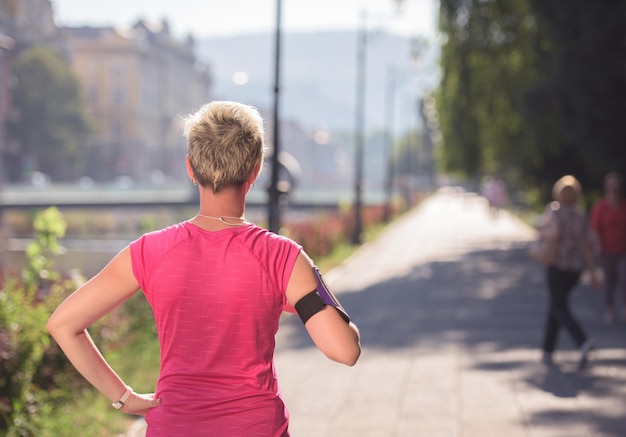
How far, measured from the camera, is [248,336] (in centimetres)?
280

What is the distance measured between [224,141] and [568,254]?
769 centimetres

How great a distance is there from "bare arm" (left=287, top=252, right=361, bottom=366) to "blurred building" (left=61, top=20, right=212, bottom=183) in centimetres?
5400

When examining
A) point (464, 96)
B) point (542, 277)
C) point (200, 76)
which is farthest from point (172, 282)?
point (200, 76)

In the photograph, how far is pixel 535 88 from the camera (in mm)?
23203

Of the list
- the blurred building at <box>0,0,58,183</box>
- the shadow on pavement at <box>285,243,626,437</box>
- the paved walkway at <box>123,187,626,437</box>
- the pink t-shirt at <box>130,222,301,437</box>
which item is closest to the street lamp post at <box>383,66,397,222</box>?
the shadow on pavement at <box>285,243,626,437</box>

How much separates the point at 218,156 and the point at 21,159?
33.2m

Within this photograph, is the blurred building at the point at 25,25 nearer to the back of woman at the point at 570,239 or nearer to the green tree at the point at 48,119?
the green tree at the point at 48,119

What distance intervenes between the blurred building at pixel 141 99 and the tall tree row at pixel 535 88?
30156mm

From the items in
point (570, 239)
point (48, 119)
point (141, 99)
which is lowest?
point (141, 99)

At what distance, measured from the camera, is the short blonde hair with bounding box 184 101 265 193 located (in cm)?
279

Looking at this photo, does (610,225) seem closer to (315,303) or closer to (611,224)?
(611,224)

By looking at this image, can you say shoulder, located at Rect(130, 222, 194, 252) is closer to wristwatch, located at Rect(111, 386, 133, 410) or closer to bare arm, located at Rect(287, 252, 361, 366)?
bare arm, located at Rect(287, 252, 361, 366)

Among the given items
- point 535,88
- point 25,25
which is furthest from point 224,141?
point 535,88

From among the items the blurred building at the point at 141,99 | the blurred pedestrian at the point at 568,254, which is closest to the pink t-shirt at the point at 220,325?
the blurred pedestrian at the point at 568,254
